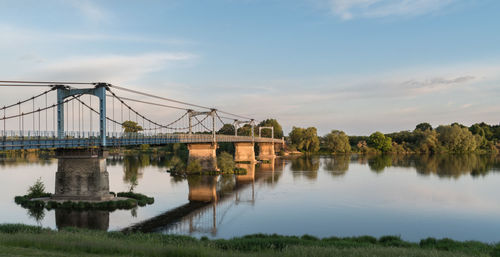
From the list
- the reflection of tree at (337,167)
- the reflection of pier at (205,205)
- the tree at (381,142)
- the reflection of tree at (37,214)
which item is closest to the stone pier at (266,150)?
the reflection of tree at (337,167)

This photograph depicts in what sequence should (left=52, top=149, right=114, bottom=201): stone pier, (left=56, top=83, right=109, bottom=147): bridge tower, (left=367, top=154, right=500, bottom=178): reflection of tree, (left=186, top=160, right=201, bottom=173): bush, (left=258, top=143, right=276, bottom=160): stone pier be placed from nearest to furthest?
1. (left=52, top=149, right=114, bottom=201): stone pier
2. (left=56, top=83, right=109, bottom=147): bridge tower
3. (left=186, top=160, right=201, bottom=173): bush
4. (left=367, top=154, right=500, bottom=178): reflection of tree
5. (left=258, top=143, right=276, bottom=160): stone pier

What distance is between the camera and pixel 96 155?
38.1 m

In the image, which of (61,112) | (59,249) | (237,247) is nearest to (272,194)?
(61,112)

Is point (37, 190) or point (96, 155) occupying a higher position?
point (96, 155)

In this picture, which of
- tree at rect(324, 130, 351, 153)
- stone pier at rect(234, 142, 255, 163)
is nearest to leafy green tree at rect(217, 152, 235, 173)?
stone pier at rect(234, 142, 255, 163)

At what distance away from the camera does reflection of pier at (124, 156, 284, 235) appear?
29375mm

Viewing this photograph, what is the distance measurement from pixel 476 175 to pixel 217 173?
136 feet

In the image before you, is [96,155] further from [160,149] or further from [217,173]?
[160,149]

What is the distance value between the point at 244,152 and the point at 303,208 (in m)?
69.1

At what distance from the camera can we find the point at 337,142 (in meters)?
141

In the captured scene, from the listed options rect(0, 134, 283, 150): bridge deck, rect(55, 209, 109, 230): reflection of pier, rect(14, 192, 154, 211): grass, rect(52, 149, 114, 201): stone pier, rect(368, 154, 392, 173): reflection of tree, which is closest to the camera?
rect(55, 209, 109, 230): reflection of pier

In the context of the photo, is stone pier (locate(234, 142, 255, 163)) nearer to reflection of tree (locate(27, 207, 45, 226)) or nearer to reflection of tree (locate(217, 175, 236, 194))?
reflection of tree (locate(217, 175, 236, 194))

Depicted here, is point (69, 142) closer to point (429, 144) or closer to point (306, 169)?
point (306, 169)

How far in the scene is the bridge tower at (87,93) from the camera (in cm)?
3872
